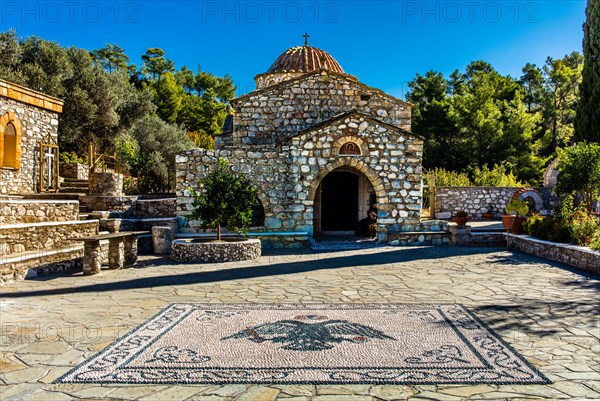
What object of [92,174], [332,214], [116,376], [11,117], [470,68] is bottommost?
[116,376]

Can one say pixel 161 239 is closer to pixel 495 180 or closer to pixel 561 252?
pixel 561 252

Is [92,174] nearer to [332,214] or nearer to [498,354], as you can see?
[332,214]

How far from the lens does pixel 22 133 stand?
48.9 ft

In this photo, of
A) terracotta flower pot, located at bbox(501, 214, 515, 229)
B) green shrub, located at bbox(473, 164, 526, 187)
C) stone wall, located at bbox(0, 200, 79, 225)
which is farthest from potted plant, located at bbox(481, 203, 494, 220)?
stone wall, located at bbox(0, 200, 79, 225)

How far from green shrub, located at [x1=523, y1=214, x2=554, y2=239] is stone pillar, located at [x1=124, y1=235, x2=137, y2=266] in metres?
10.6

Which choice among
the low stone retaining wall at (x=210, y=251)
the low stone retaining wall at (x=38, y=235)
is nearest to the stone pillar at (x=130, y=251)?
the low stone retaining wall at (x=210, y=251)

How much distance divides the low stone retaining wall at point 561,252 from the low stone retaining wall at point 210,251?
7.53m

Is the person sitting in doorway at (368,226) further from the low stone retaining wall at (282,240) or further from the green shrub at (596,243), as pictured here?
the green shrub at (596,243)

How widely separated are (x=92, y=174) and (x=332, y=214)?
338 inches

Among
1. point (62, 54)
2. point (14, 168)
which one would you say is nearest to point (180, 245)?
point (14, 168)

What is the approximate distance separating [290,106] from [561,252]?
31.9 feet

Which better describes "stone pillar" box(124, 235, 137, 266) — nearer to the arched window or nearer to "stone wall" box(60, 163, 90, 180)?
the arched window

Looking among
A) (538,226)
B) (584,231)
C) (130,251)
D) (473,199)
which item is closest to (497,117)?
(473,199)

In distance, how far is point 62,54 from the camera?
922 inches
